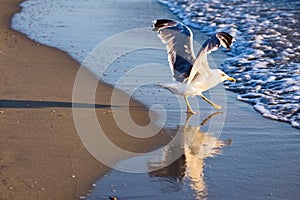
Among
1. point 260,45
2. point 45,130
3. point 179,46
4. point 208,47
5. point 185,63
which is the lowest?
point 260,45

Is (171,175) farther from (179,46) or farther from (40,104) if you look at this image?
(179,46)

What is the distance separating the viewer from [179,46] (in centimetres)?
646

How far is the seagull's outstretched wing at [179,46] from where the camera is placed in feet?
21.0

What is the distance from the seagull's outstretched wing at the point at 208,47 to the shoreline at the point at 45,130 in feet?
2.14

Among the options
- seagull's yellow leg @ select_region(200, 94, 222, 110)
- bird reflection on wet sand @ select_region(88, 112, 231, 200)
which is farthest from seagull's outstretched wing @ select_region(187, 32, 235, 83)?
bird reflection on wet sand @ select_region(88, 112, 231, 200)

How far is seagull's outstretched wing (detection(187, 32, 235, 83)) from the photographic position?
593cm

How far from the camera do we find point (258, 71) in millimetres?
7746

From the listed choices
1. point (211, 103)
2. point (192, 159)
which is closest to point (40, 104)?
point (211, 103)

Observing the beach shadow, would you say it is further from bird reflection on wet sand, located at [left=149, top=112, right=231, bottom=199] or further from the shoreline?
bird reflection on wet sand, located at [left=149, top=112, right=231, bottom=199]

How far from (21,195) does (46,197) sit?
16 cm

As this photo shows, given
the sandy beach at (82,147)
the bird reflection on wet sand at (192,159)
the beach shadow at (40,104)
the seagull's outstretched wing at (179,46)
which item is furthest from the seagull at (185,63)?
the beach shadow at (40,104)

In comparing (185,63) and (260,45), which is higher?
(185,63)

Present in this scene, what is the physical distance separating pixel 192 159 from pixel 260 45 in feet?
15.2

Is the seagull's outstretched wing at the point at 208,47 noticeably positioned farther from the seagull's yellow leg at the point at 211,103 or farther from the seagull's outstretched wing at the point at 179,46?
the seagull's yellow leg at the point at 211,103
